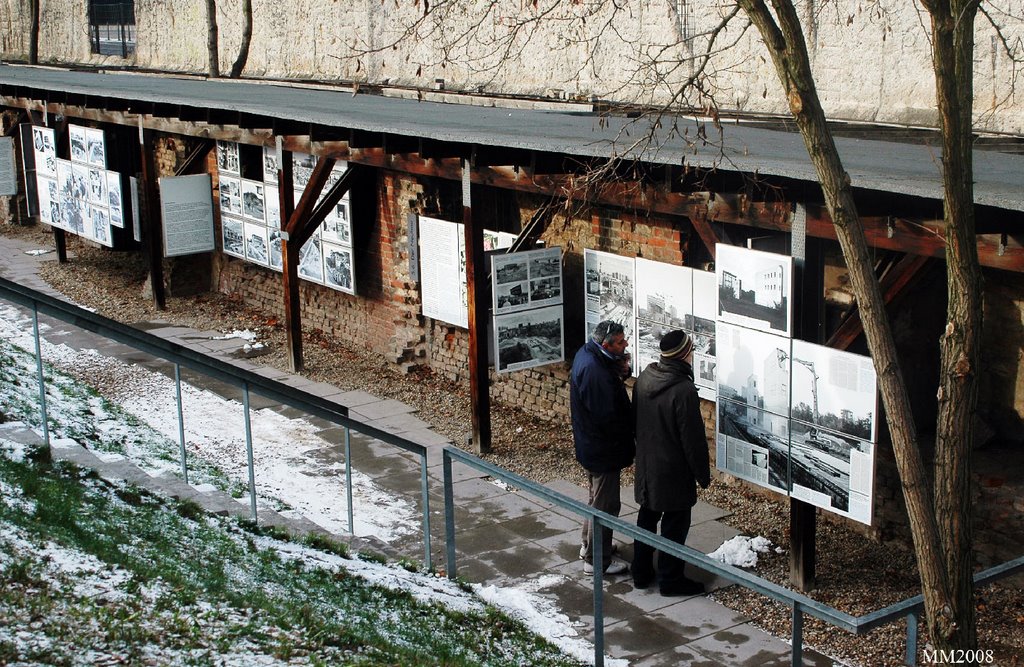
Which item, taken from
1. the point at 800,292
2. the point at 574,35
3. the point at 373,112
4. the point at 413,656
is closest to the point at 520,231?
the point at 373,112

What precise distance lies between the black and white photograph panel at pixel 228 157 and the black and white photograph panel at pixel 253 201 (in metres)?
0.34

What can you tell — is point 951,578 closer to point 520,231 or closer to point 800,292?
point 800,292

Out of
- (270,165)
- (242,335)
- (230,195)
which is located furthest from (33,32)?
(242,335)

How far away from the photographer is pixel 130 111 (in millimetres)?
15227

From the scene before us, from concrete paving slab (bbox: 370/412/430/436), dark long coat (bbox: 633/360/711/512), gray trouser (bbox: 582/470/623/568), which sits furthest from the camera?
concrete paving slab (bbox: 370/412/430/436)

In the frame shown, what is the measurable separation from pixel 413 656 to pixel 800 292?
10.8 feet

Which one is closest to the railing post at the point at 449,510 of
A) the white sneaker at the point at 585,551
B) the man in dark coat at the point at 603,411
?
the man in dark coat at the point at 603,411

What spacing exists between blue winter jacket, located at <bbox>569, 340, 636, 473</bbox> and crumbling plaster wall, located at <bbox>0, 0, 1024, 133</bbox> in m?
1.74

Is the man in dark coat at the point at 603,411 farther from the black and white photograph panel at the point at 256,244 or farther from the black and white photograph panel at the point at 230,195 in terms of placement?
the black and white photograph panel at the point at 230,195

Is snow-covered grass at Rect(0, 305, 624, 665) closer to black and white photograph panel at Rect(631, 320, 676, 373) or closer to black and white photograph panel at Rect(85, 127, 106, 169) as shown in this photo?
black and white photograph panel at Rect(631, 320, 676, 373)

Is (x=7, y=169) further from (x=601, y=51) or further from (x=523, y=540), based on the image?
(x=523, y=540)

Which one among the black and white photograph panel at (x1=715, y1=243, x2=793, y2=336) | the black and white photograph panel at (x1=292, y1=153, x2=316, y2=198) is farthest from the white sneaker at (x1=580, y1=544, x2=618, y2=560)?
the black and white photograph panel at (x1=292, y1=153, x2=316, y2=198)

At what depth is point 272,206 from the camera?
1417cm

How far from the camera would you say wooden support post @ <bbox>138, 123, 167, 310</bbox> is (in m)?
15.4
